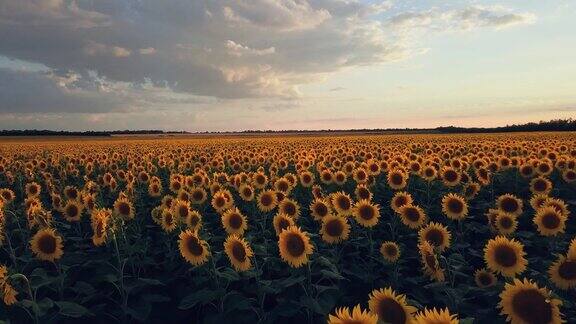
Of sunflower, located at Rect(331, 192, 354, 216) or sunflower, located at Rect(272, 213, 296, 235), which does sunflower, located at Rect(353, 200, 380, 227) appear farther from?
sunflower, located at Rect(272, 213, 296, 235)

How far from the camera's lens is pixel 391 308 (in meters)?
3.85

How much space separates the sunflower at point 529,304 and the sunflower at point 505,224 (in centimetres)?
383

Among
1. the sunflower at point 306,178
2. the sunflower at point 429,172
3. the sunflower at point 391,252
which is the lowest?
the sunflower at point 391,252

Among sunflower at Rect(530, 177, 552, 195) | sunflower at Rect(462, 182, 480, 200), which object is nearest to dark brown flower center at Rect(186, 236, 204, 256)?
sunflower at Rect(462, 182, 480, 200)

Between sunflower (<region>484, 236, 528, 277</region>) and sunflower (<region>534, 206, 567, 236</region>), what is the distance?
2.05 m

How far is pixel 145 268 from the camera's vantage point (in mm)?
8203

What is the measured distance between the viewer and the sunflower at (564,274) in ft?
16.6

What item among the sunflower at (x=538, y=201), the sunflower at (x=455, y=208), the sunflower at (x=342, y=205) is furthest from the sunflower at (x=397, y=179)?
the sunflower at (x=342, y=205)

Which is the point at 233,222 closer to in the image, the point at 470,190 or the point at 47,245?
the point at 47,245

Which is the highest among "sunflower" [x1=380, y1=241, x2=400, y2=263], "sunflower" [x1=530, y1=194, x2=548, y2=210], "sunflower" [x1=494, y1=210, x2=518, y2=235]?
"sunflower" [x1=530, y1=194, x2=548, y2=210]

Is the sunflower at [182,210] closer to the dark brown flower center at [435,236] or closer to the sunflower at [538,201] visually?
the dark brown flower center at [435,236]

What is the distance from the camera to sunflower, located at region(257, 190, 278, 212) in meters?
9.27

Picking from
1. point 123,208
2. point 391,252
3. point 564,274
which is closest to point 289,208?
point 391,252

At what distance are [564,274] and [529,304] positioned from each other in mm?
1318
